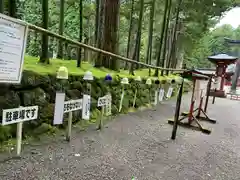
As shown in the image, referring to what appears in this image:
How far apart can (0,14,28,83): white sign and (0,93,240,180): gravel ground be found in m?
0.93

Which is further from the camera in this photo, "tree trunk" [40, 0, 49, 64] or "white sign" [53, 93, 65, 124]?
"tree trunk" [40, 0, 49, 64]

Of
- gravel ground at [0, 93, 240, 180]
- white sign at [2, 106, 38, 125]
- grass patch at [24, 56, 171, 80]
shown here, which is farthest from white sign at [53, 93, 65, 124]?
grass patch at [24, 56, 171, 80]

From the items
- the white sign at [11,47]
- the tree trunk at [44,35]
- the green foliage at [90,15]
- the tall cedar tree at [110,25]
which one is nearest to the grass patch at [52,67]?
the tree trunk at [44,35]

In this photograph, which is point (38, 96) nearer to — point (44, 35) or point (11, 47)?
point (44, 35)

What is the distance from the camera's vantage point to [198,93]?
16.2 feet

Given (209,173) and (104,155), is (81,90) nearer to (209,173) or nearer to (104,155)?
(104,155)

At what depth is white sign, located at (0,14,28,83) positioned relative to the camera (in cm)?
197

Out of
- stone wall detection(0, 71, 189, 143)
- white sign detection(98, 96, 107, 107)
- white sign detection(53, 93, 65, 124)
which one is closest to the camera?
white sign detection(53, 93, 65, 124)

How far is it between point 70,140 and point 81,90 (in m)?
1.03

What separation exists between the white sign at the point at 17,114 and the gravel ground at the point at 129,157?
469mm

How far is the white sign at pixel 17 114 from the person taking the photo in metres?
2.19

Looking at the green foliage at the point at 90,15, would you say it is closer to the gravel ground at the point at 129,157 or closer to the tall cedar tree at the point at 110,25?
the tall cedar tree at the point at 110,25

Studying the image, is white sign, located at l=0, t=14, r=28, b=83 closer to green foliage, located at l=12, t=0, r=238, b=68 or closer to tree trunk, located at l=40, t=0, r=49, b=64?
tree trunk, located at l=40, t=0, r=49, b=64

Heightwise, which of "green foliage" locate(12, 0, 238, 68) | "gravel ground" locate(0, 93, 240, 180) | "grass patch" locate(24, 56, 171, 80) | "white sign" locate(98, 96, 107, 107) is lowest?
"gravel ground" locate(0, 93, 240, 180)
